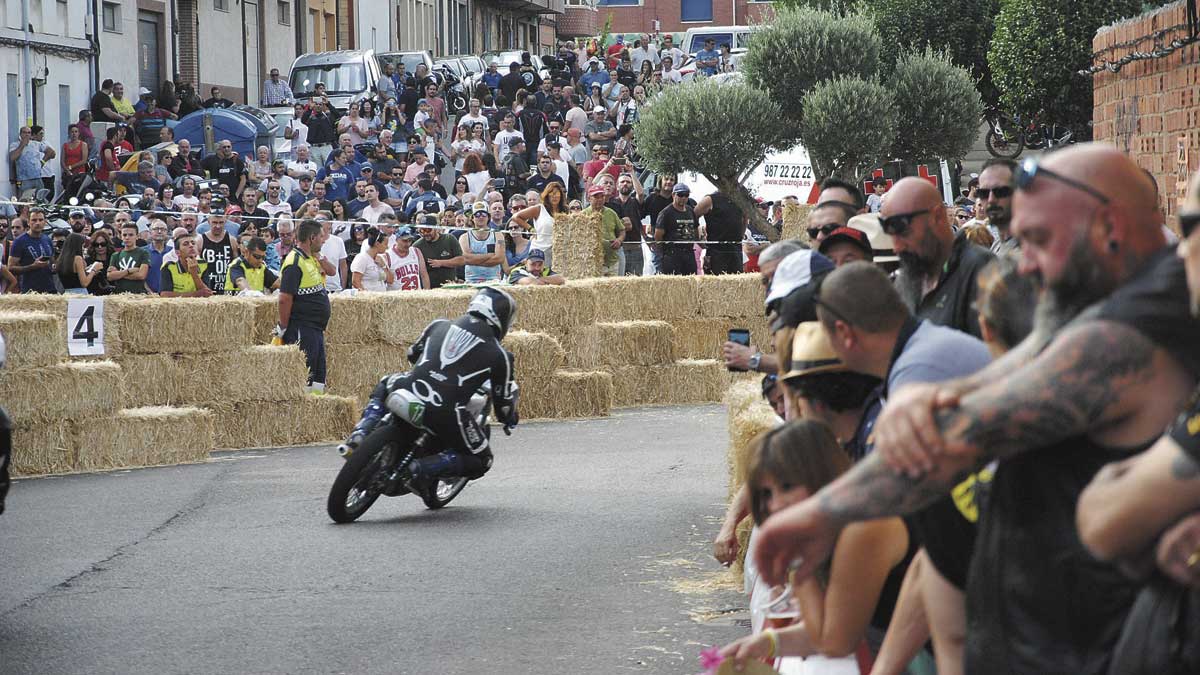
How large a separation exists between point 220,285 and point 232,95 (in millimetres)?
27192

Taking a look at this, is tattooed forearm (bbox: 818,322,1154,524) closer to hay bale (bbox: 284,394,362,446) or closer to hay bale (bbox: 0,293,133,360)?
hay bale (bbox: 0,293,133,360)

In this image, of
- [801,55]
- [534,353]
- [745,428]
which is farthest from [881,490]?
[801,55]

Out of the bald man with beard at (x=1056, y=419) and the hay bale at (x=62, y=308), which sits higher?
the bald man with beard at (x=1056, y=419)

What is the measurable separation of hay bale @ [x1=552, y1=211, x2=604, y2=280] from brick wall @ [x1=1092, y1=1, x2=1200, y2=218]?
8694 millimetres

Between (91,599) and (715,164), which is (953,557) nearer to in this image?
(91,599)

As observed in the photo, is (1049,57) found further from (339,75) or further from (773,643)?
(773,643)

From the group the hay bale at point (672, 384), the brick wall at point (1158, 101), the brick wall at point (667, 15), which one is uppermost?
the brick wall at point (667, 15)

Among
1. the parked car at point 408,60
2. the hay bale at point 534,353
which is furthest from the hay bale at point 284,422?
the parked car at point 408,60

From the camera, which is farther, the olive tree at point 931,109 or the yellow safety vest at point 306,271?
the olive tree at point 931,109

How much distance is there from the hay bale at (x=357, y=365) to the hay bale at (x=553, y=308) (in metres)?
1.44

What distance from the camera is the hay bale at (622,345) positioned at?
63.5 ft

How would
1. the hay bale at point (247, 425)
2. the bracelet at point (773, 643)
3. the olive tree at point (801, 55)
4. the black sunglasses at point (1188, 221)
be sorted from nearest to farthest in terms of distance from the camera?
1. the black sunglasses at point (1188, 221)
2. the bracelet at point (773, 643)
3. the hay bale at point (247, 425)
4. the olive tree at point (801, 55)

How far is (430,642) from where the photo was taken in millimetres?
7383

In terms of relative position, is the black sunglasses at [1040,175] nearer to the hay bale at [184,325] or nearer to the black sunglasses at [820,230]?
the black sunglasses at [820,230]
